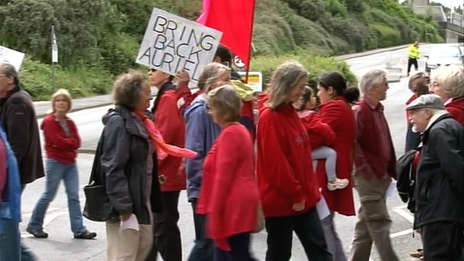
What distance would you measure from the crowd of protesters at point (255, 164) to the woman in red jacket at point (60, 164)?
0.98m

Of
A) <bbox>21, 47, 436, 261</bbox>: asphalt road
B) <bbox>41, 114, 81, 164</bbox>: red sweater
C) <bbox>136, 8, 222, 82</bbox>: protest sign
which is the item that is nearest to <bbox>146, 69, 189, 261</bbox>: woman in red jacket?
<bbox>136, 8, 222, 82</bbox>: protest sign

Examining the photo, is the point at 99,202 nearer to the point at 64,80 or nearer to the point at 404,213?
the point at 404,213

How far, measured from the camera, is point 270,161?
5641mm

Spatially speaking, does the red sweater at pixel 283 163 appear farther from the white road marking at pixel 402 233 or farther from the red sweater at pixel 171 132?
the white road marking at pixel 402 233

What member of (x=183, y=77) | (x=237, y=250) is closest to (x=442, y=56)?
(x=183, y=77)

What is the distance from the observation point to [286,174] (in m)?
5.61

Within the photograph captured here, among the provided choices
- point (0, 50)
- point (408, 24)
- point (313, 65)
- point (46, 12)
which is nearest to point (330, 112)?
point (0, 50)

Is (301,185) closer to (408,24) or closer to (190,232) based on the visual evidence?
(190,232)

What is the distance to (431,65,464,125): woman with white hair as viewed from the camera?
5887mm

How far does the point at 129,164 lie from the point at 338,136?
1.83 meters

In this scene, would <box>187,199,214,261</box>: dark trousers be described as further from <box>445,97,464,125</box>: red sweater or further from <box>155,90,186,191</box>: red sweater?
→ <box>445,97,464,125</box>: red sweater

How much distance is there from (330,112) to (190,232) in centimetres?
261

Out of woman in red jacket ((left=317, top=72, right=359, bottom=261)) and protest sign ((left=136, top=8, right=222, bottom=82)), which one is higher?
protest sign ((left=136, top=8, right=222, bottom=82))

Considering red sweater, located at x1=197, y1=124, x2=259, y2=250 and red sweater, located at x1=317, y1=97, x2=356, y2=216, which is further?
red sweater, located at x1=317, y1=97, x2=356, y2=216
